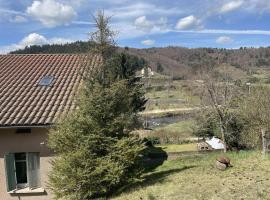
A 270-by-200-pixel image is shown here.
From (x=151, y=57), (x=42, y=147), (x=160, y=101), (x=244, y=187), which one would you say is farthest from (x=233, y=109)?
(x=151, y=57)

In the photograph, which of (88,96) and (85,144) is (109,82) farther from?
(85,144)

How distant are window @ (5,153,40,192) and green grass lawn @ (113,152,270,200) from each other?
5209mm

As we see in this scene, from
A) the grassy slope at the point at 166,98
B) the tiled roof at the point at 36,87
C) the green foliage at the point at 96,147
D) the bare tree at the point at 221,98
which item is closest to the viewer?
the green foliage at the point at 96,147

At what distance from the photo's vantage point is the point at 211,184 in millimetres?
11055

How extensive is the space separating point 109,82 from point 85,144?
8.24 ft

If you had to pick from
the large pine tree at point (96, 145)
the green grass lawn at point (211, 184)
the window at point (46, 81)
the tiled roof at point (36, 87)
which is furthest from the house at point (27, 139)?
the green grass lawn at point (211, 184)

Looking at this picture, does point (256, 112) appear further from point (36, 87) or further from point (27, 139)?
point (27, 139)

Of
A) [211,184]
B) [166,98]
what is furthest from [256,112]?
[166,98]

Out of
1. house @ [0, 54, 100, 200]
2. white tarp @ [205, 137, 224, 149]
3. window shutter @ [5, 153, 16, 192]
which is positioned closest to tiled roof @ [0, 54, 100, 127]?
house @ [0, 54, 100, 200]

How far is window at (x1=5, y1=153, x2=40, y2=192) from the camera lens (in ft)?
53.6

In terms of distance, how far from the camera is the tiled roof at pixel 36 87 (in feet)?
53.4

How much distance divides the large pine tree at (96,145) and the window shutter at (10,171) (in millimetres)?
3854

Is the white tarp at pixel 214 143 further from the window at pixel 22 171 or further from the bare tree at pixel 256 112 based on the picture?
the window at pixel 22 171

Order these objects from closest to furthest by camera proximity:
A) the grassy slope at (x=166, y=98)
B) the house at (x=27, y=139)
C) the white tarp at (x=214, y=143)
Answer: the house at (x=27, y=139)
the white tarp at (x=214, y=143)
the grassy slope at (x=166, y=98)
